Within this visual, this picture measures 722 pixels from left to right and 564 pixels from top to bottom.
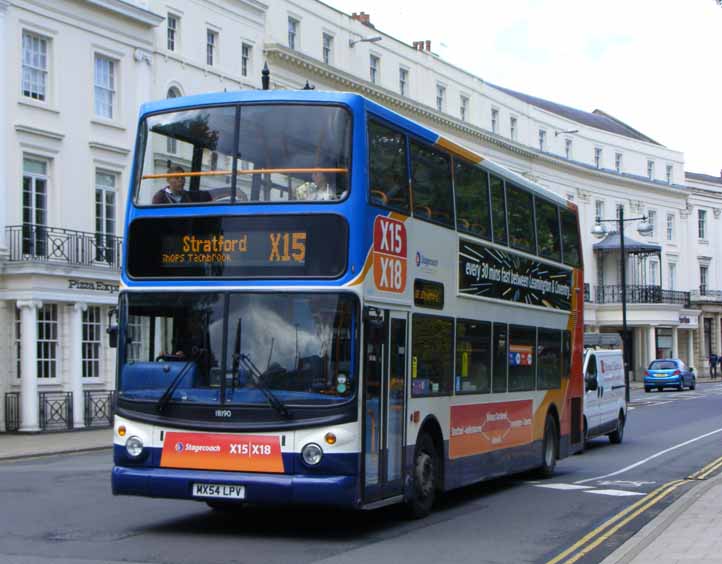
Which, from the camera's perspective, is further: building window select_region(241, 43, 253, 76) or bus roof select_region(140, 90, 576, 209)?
building window select_region(241, 43, 253, 76)

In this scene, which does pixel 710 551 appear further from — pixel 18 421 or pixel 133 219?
pixel 18 421

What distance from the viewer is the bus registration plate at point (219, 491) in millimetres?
11125

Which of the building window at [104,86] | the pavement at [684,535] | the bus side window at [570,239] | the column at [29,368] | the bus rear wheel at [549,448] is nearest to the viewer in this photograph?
the pavement at [684,535]

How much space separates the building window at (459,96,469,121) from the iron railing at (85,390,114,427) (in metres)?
30.6

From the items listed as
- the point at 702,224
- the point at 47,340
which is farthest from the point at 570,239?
the point at 702,224

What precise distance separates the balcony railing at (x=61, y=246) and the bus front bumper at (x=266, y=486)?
793 inches

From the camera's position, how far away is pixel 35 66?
31.7 meters

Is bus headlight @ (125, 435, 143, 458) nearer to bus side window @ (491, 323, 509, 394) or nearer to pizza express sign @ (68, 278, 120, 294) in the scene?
bus side window @ (491, 323, 509, 394)

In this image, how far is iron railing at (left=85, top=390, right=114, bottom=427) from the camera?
3219 centimetres

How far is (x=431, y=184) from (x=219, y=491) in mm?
4454

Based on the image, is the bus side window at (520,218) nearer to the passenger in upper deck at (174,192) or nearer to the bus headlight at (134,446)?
the passenger in upper deck at (174,192)

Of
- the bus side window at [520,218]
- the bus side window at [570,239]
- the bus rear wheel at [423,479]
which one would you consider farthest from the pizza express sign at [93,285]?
the bus rear wheel at [423,479]

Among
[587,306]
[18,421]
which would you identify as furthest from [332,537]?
[587,306]

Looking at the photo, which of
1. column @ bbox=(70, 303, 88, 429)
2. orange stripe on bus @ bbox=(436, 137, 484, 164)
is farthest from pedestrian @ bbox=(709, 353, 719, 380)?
orange stripe on bus @ bbox=(436, 137, 484, 164)
